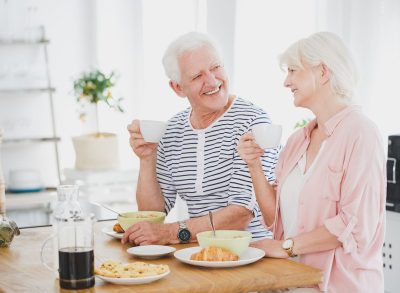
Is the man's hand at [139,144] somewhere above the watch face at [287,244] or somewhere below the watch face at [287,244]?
above

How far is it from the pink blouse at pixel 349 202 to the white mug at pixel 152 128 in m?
0.53

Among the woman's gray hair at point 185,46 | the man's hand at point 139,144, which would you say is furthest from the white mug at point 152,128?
the woman's gray hair at point 185,46

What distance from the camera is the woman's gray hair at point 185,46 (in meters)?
2.99

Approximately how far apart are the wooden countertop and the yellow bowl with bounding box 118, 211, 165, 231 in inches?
9.8

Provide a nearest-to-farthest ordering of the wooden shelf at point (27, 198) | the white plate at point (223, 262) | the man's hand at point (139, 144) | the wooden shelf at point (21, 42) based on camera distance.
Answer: the white plate at point (223, 262), the man's hand at point (139, 144), the wooden shelf at point (27, 198), the wooden shelf at point (21, 42)

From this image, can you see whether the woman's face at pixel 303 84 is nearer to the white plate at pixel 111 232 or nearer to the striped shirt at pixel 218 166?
the striped shirt at pixel 218 166

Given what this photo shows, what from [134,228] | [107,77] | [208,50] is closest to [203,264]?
[134,228]

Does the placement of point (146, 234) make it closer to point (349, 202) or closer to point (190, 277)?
point (190, 277)

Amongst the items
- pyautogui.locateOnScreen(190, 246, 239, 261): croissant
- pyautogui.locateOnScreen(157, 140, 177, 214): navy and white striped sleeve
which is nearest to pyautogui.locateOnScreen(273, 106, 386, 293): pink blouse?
pyautogui.locateOnScreen(190, 246, 239, 261): croissant

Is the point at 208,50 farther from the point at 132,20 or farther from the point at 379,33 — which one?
the point at 132,20

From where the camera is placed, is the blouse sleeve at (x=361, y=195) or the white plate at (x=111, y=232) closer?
the blouse sleeve at (x=361, y=195)

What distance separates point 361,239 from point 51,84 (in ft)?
13.9

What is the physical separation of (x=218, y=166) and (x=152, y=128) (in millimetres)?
400

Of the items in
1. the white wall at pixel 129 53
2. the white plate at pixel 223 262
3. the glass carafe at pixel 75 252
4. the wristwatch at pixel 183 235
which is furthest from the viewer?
the white wall at pixel 129 53
